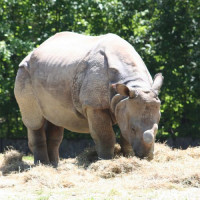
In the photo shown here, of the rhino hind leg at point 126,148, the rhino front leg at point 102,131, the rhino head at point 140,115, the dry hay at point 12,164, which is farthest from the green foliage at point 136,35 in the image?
the rhino head at point 140,115

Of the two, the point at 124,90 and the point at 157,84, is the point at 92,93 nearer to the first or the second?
the point at 124,90

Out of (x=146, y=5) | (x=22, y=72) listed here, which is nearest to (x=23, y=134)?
(x=146, y=5)

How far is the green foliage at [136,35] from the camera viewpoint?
16.0 m

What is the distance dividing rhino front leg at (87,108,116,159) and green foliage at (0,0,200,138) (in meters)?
6.84

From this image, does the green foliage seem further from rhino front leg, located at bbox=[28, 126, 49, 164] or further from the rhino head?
the rhino head

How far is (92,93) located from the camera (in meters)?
9.05

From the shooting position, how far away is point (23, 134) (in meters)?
17.3

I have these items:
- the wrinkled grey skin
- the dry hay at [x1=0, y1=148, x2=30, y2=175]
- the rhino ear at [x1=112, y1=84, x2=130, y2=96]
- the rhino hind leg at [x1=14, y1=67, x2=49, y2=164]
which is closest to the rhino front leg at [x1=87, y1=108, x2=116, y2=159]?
the wrinkled grey skin

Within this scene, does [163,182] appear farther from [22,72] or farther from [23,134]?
[23,134]

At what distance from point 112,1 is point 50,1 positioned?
174 centimetres

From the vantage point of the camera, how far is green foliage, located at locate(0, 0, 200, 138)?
1600 cm

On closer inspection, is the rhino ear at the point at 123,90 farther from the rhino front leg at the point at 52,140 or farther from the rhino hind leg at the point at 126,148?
the rhino front leg at the point at 52,140

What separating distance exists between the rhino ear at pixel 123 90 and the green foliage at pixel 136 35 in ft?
23.7

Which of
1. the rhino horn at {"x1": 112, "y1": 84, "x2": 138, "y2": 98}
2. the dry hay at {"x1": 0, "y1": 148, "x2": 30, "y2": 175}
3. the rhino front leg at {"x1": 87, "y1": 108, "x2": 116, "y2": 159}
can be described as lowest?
the dry hay at {"x1": 0, "y1": 148, "x2": 30, "y2": 175}
